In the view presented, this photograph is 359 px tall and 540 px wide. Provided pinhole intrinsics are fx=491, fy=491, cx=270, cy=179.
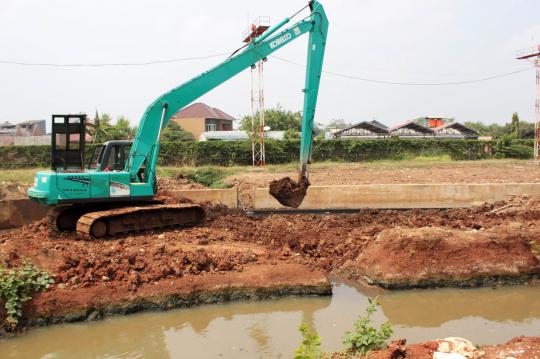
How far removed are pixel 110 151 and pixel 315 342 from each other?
309 inches

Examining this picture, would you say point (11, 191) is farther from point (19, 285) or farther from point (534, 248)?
point (534, 248)

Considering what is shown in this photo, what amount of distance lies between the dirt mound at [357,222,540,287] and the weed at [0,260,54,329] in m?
5.21

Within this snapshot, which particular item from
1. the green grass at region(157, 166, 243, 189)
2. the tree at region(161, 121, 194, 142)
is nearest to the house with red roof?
the tree at region(161, 121, 194, 142)

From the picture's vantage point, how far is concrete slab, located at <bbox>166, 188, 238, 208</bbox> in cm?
1501

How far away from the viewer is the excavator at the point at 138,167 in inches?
376

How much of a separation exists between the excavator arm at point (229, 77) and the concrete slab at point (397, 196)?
4815 mm

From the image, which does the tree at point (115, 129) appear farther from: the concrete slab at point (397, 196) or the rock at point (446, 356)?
the rock at point (446, 356)

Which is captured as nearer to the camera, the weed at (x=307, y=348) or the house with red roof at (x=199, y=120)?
the weed at (x=307, y=348)

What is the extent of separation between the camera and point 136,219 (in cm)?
1029

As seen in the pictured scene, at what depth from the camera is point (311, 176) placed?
20234 millimetres

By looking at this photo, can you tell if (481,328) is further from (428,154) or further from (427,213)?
(428,154)

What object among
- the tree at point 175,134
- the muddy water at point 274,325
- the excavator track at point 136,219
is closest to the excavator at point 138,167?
the excavator track at point 136,219

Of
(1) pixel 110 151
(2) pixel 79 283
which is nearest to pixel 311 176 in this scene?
(1) pixel 110 151

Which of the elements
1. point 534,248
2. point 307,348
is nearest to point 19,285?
point 307,348
